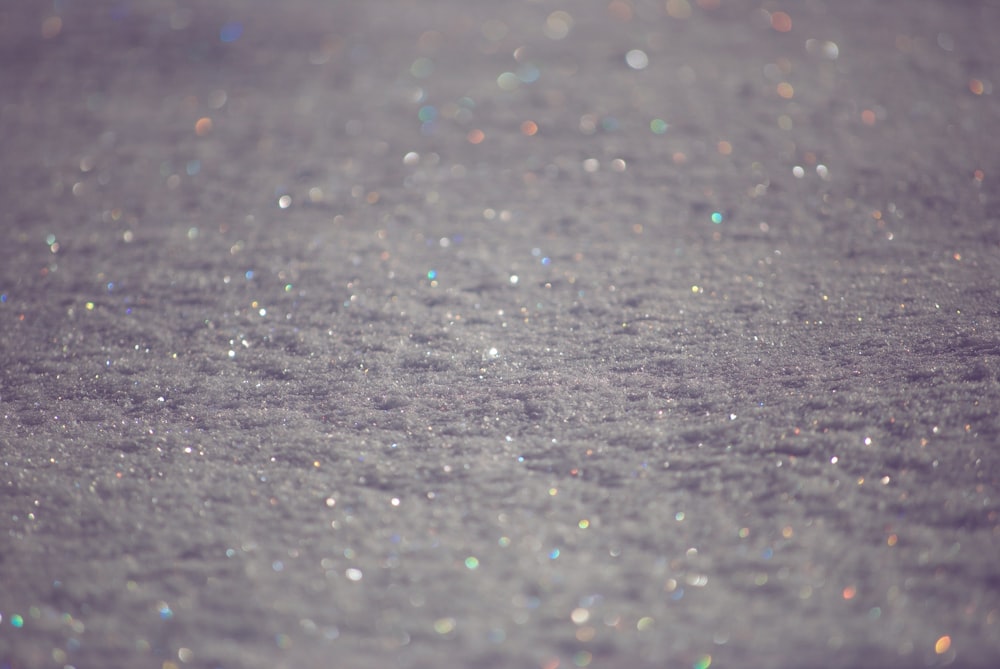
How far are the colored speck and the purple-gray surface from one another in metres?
0.03

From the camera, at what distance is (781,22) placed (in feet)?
7.66

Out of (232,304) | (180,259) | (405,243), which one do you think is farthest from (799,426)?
(180,259)

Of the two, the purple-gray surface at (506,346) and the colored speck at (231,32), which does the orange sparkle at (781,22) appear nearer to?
the purple-gray surface at (506,346)

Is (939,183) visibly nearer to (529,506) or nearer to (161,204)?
(529,506)

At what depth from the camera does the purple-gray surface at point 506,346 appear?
0.88m

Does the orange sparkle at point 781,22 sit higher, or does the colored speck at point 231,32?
the orange sparkle at point 781,22

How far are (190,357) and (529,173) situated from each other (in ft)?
2.61

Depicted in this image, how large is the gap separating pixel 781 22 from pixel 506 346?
151cm

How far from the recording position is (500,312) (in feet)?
4.58

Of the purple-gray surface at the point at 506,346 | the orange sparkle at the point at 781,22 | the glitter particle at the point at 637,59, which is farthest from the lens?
the orange sparkle at the point at 781,22

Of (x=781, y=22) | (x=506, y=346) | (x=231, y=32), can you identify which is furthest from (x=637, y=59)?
(x=506, y=346)

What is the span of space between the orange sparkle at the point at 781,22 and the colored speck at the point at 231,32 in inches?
55.4

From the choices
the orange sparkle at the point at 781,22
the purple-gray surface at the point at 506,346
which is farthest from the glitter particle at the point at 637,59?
the orange sparkle at the point at 781,22

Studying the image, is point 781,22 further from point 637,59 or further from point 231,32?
point 231,32
